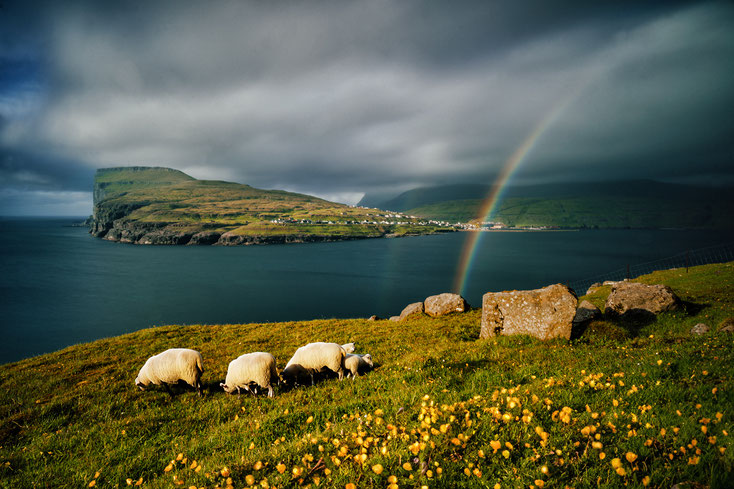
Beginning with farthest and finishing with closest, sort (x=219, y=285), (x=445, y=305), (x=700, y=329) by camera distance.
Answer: (x=219, y=285) → (x=445, y=305) → (x=700, y=329)

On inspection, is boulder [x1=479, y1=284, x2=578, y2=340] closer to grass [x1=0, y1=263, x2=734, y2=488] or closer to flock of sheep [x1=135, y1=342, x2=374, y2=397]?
grass [x1=0, y1=263, x2=734, y2=488]

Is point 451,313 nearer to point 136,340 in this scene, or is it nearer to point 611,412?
point 611,412

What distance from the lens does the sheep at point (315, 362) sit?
38.7 ft

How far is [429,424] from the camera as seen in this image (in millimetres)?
5602

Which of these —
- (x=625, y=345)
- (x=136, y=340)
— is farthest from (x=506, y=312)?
(x=136, y=340)

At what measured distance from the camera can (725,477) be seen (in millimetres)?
3625

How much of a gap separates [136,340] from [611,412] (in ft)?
92.2

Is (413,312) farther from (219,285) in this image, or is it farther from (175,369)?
(219,285)

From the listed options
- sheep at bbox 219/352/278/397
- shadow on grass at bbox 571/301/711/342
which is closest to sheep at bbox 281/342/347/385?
sheep at bbox 219/352/278/397

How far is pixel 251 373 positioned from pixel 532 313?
41.7 ft

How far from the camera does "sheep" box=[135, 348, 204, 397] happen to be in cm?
1188

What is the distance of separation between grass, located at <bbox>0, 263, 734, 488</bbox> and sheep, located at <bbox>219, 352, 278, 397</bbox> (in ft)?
1.78

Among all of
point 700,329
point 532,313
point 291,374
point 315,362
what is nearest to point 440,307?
point 532,313

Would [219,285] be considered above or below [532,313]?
below
